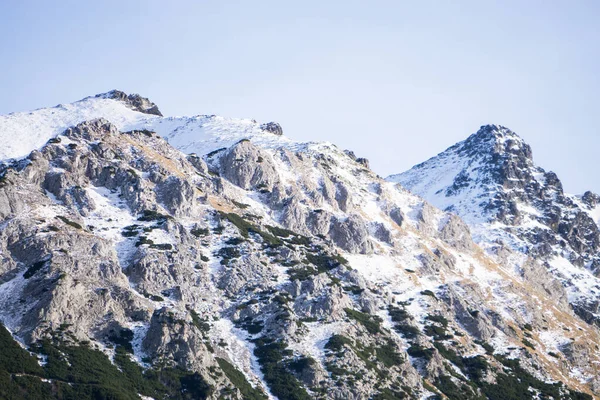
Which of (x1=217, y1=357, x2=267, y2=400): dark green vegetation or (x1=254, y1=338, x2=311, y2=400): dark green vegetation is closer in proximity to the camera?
(x1=217, y1=357, x2=267, y2=400): dark green vegetation

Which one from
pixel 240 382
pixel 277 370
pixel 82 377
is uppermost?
pixel 277 370

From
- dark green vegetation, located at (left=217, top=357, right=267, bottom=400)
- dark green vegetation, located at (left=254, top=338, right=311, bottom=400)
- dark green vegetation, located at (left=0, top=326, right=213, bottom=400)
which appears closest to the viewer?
dark green vegetation, located at (left=0, top=326, right=213, bottom=400)

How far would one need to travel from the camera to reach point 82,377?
491 feet

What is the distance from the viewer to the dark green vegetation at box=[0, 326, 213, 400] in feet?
469

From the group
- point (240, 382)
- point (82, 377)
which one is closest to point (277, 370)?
point (240, 382)

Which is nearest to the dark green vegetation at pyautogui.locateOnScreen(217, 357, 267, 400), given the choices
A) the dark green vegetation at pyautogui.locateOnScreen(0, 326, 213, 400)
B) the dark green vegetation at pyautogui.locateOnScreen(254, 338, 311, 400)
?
the dark green vegetation at pyautogui.locateOnScreen(254, 338, 311, 400)

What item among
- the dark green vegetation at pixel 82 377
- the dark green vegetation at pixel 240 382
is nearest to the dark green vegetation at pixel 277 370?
the dark green vegetation at pixel 240 382

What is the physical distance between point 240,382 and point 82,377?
3502 cm

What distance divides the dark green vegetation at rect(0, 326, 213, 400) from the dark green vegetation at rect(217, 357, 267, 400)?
28.2 ft

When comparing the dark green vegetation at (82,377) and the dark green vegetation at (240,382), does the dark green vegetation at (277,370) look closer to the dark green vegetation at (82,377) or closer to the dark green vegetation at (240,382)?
the dark green vegetation at (240,382)

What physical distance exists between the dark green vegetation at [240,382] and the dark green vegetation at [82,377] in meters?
8.59

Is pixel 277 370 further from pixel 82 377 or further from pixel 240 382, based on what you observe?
pixel 82 377

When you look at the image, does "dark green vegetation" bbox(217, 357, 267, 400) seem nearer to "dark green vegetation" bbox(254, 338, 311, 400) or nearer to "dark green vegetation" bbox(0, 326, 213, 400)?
"dark green vegetation" bbox(254, 338, 311, 400)

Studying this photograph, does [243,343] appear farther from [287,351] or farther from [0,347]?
[0,347]
